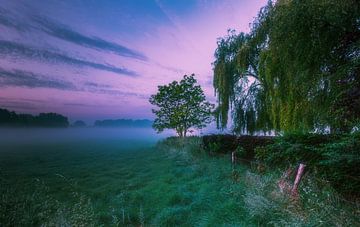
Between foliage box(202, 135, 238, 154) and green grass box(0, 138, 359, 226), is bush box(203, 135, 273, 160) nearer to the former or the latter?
foliage box(202, 135, 238, 154)

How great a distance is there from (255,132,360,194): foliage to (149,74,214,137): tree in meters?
22.0

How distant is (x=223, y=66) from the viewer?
613 inches

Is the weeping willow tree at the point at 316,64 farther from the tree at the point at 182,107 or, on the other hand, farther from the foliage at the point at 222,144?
the tree at the point at 182,107

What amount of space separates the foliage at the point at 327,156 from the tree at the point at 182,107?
72.1 feet

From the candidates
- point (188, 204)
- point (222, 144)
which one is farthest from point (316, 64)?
point (222, 144)

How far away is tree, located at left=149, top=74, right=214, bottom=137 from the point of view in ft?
99.1

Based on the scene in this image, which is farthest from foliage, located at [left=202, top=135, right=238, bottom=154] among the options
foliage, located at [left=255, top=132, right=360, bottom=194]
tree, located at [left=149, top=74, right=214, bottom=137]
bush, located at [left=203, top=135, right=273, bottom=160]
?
tree, located at [left=149, top=74, right=214, bottom=137]

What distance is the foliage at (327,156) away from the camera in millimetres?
4984

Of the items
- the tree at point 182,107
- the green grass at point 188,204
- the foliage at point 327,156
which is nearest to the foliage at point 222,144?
the green grass at point 188,204

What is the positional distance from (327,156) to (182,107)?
24554 millimetres

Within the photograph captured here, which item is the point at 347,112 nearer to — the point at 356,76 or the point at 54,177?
the point at 356,76

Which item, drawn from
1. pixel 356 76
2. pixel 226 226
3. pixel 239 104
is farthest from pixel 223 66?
pixel 226 226

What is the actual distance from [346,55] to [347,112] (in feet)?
5.79

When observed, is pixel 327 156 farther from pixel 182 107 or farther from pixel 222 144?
pixel 182 107
